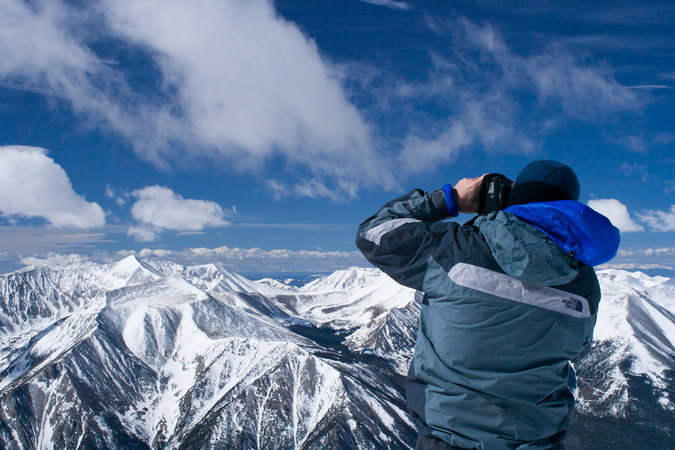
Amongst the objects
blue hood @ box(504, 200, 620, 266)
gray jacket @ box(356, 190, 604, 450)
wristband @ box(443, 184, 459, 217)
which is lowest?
gray jacket @ box(356, 190, 604, 450)

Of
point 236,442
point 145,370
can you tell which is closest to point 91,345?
point 145,370

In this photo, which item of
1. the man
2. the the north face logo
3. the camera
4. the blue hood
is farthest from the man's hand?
the the north face logo

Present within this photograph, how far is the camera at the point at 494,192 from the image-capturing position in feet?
12.6

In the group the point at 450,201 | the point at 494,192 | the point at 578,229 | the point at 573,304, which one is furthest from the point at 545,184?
the point at 573,304

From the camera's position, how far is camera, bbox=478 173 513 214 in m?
3.85

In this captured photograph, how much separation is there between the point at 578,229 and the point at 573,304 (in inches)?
34.8

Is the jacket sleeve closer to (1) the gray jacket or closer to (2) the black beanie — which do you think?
(1) the gray jacket

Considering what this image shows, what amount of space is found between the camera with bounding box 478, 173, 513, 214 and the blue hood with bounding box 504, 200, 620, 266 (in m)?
0.69

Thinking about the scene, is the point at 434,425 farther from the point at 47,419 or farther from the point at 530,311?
the point at 47,419

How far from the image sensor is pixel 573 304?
3.44 metres

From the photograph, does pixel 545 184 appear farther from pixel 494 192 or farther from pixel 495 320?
pixel 495 320

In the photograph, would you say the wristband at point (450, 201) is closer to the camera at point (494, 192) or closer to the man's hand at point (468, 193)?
the man's hand at point (468, 193)

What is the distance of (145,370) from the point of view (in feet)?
654

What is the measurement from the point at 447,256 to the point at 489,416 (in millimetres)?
1613
